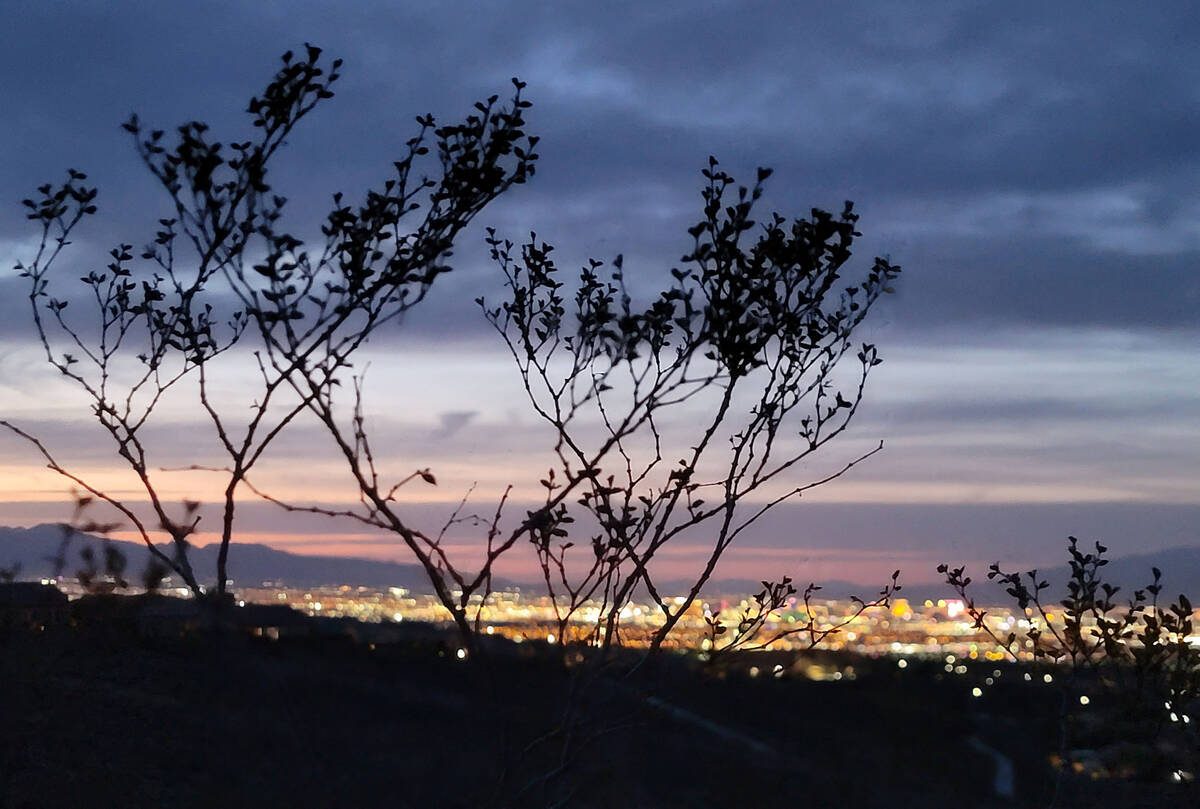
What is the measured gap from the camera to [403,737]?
28.3 feet

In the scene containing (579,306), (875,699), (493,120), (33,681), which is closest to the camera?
(493,120)

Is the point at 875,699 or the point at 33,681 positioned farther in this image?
the point at 875,699

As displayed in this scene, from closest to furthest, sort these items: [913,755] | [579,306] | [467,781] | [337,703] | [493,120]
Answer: [493,120], [579,306], [467,781], [337,703], [913,755]

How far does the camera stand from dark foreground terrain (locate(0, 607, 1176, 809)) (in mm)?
6555

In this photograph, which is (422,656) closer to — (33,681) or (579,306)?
(33,681)

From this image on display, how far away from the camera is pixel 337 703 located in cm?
913

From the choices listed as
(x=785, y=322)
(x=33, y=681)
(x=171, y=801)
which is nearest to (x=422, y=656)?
(x=33, y=681)

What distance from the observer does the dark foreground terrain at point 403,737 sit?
655cm

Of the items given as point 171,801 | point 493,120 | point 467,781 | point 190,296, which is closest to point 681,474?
point 493,120

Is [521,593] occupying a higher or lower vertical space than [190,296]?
lower

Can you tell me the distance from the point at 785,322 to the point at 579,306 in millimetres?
976

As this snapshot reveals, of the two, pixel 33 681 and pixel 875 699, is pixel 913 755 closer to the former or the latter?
pixel 875 699

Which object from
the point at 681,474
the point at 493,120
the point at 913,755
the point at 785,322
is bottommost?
the point at 913,755

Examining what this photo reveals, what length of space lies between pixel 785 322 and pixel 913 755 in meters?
6.74
